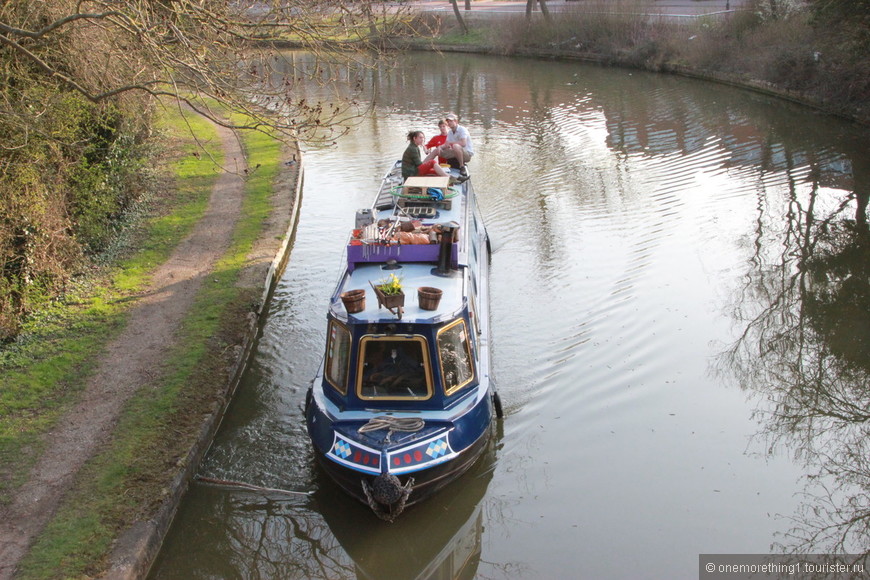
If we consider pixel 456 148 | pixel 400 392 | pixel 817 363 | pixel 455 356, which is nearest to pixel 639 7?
pixel 456 148

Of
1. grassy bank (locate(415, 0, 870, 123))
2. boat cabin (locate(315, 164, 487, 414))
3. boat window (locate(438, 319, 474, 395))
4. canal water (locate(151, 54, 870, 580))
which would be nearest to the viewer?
canal water (locate(151, 54, 870, 580))

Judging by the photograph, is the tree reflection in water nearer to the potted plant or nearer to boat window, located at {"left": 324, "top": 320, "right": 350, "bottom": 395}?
the potted plant

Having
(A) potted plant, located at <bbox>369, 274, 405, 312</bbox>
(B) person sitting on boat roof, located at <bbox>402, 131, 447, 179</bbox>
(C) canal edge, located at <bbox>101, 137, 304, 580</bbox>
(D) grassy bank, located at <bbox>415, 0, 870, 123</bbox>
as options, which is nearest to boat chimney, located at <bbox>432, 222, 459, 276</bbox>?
(A) potted plant, located at <bbox>369, 274, 405, 312</bbox>

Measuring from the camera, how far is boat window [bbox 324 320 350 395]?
803 cm

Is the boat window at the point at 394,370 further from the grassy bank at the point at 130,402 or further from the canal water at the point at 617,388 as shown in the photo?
the grassy bank at the point at 130,402

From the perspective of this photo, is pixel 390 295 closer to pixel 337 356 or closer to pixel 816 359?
pixel 337 356

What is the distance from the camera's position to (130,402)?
9.16 meters

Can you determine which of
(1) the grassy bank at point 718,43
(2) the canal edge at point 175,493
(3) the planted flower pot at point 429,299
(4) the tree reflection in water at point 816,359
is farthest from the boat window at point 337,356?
(1) the grassy bank at point 718,43

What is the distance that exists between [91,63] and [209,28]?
4128 millimetres

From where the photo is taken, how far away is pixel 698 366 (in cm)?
1051

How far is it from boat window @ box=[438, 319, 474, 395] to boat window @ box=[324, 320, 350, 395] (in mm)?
951

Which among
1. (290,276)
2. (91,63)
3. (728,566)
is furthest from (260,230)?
(728,566)

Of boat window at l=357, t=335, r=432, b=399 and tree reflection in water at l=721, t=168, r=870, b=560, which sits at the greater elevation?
boat window at l=357, t=335, r=432, b=399

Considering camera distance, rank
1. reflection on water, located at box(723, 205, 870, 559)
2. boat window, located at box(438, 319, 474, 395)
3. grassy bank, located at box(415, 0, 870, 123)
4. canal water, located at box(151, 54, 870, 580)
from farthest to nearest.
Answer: grassy bank, located at box(415, 0, 870, 123), reflection on water, located at box(723, 205, 870, 559), boat window, located at box(438, 319, 474, 395), canal water, located at box(151, 54, 870, 580)
